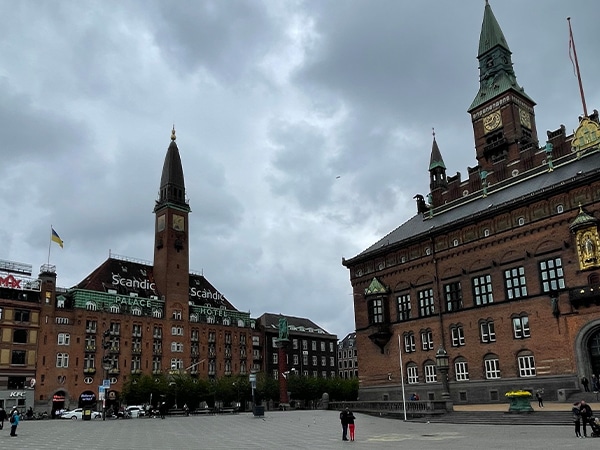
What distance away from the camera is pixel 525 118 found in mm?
68875

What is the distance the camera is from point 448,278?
2352 inches

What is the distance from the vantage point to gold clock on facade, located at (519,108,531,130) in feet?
223

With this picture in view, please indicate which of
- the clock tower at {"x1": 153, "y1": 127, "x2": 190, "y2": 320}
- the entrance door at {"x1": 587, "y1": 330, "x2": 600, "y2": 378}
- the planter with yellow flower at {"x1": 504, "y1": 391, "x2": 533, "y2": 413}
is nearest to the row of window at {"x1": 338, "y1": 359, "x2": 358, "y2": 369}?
the clock tower at {"x1": 153, "y1": 127, "x2": 190, "y2": 320}

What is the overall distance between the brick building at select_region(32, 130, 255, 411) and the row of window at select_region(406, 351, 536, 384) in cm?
4210

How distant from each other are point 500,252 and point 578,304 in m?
9.29

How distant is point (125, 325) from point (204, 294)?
21.8 meters

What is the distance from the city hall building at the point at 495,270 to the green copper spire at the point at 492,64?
18 centimetres

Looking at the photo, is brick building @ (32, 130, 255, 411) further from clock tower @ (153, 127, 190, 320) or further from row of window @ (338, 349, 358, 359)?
row of window @ (338, 349, 358, 359)

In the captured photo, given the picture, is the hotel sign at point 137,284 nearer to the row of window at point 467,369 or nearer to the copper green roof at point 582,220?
the row of window at point 467,369

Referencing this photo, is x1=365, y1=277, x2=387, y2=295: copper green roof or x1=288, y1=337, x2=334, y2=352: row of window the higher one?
x1=365, y1=277, x2=387, y2=295: copper green roof

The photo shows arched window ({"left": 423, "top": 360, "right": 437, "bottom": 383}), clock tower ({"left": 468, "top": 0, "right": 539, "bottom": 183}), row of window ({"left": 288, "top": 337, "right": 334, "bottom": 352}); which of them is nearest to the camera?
arched window ({"left": 423, "top": 360, "right": 437, "bottom": 383})

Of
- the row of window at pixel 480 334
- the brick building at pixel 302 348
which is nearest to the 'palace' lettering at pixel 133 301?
the brick building at pixel 302 348

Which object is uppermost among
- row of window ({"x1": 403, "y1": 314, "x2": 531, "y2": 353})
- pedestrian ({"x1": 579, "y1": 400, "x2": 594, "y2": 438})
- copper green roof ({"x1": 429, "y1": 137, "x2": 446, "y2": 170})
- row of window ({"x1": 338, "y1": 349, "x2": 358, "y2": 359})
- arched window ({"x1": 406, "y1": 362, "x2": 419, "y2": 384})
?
copper green roof ({"x1": 429, "y1": 137, "x2": 446, "y2": 170})

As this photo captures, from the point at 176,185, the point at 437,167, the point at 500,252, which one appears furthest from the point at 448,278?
the point at 176,185
